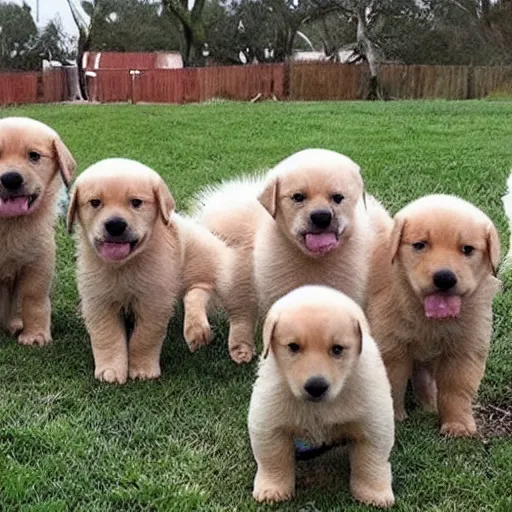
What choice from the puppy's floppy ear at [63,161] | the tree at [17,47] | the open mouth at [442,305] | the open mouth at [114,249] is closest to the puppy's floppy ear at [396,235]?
the open mouth at [442,305]

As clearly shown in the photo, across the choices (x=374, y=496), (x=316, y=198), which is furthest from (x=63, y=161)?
(x=374, y=496)

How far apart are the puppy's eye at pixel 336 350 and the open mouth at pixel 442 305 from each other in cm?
69

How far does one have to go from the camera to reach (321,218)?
3.75 meters

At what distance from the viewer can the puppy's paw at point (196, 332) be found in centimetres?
440

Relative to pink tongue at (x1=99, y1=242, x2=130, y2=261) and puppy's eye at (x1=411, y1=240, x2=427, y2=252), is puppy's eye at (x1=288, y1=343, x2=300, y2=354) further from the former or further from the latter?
pink tongue at (x1=99, y1=242, x2=130, y2=261)

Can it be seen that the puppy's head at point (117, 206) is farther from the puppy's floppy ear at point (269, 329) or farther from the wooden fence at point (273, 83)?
the wooden fence at point (273, 83)

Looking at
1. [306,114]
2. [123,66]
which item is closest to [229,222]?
[306,114]

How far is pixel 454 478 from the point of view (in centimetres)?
330

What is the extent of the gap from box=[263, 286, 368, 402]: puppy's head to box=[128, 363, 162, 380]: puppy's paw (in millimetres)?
1392

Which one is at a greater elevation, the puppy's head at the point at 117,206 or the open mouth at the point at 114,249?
the puppy's head at the point at 117,206

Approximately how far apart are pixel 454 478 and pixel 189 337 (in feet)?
5.07

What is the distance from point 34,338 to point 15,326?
26cm

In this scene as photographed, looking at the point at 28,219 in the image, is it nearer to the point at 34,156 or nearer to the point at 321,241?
the point at 34,156

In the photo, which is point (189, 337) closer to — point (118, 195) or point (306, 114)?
point (118, 195)
